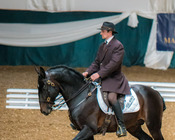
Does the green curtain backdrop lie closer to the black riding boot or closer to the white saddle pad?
the white saddle pad

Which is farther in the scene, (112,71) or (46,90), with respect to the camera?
(112,71)

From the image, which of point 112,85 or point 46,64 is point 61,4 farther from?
point 112,85

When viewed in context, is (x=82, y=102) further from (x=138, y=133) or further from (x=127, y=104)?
(x=138, y=133)

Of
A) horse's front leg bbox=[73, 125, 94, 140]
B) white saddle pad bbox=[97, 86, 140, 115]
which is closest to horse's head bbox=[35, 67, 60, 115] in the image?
horse's front leg bbox=[73, 125, 94, 140]

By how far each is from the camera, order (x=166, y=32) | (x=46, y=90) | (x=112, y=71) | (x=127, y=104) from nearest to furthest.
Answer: (x=46, y=90)
(x=112, y=71)
(x=127, y=104)
(x=166, y=32)

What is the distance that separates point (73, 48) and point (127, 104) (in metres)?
7.26

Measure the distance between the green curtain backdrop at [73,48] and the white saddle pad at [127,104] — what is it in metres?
6.98

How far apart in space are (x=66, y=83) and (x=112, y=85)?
25.0 inches

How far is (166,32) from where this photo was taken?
11.4 m

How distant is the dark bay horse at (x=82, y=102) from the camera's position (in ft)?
13.4

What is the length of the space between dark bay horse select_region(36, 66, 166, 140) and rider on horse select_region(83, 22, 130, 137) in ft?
0.61

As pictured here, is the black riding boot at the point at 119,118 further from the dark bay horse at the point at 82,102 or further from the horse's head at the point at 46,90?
the horse's head at the point at 46,90

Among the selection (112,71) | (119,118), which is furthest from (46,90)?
(119,118)

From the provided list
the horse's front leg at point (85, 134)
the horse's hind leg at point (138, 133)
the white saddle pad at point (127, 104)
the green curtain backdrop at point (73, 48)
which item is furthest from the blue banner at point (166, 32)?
the horse's front leg at point (85, 134)
